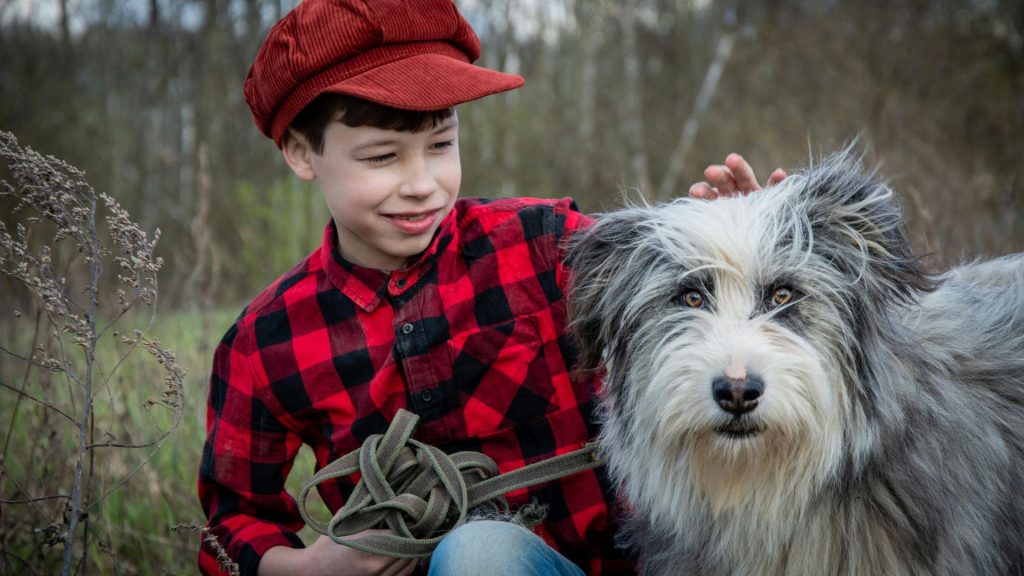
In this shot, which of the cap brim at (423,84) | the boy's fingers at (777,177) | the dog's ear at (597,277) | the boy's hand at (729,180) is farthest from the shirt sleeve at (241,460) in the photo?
the boy's fingers at (777,177)

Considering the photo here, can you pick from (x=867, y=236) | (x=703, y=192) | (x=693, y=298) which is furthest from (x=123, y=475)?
(x=867, y=236)

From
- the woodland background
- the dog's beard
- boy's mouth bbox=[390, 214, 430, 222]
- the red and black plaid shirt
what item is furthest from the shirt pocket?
the woodland background

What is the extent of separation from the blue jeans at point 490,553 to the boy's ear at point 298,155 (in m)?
1.23

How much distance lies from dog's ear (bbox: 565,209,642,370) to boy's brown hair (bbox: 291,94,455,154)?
1.88 feet

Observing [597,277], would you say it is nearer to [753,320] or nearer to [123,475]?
[753,320]

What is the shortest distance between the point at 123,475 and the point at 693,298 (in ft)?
10.7

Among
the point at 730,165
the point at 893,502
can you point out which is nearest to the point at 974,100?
the point at 730,165

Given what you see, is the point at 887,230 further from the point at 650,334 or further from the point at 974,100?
the point at 974,100

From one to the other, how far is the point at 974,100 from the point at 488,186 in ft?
19.9

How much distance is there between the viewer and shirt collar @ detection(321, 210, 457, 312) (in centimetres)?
274

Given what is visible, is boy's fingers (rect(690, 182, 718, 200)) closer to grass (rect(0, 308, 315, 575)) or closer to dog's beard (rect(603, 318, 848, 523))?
dog's beard (rect(603, 318, 848, 523))

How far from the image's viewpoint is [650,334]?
220 centimetres

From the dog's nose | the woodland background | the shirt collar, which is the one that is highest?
the woodland background

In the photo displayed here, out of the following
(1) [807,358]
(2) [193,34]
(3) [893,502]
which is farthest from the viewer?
(2) [193,34]
